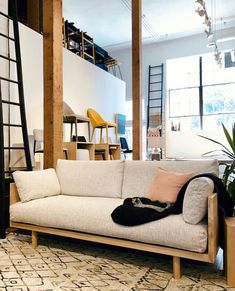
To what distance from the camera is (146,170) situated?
109 inches

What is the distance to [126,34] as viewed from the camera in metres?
8.64

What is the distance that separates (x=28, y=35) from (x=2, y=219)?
10.6ft

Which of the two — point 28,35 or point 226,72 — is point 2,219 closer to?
point 28,35

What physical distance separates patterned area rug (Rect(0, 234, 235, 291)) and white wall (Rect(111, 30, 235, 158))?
7058 millimetres

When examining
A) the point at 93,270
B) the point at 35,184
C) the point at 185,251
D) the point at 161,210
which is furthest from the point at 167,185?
the point at 35,184

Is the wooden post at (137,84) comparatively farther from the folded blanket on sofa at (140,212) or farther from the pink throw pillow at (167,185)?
the folded blanket on sofa at (140,212)

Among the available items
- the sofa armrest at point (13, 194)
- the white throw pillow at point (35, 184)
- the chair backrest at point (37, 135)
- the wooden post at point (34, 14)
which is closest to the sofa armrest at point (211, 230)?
the white throw pillow at point (35, 184)

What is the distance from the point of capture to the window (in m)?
8.90

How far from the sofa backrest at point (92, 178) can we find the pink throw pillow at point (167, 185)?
1.62 feet

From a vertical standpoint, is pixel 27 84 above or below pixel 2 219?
above

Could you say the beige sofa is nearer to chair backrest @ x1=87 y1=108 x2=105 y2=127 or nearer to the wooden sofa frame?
the wooden sofa frame

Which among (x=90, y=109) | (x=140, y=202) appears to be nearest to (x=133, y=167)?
(x=140, y=202)

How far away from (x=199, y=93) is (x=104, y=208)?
25.4 ft

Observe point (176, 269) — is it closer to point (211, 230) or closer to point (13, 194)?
point (211, 230)
